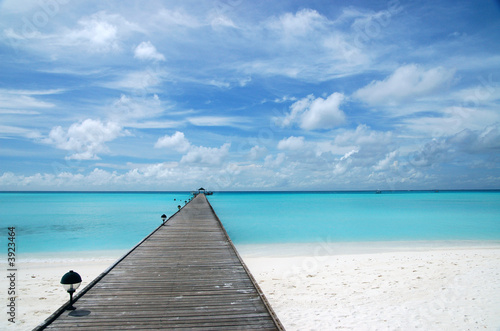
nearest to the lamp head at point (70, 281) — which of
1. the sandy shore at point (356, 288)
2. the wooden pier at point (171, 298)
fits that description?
the wooden pier at point (171, 298)

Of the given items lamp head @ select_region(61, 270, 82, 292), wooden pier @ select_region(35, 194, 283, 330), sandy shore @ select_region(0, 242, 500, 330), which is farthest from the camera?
sandy shore @ select_region(0, 242, 500, 330)

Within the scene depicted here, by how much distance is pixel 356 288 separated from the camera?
28.7ft

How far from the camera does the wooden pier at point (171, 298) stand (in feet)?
13.9

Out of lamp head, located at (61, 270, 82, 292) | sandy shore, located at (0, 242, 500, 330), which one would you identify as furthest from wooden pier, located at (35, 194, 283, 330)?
sandy shore, located at (0, 242, 500, 330)

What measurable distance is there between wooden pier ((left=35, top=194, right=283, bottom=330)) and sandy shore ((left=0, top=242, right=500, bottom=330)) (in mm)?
1668

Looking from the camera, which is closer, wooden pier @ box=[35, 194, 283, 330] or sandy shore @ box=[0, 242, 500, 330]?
wooden pier @ box=[35, 194, 283, 330]

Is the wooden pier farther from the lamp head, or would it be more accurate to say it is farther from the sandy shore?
the sandy shore

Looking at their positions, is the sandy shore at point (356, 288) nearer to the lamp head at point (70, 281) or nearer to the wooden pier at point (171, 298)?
the wooden pier at point (171, 298)

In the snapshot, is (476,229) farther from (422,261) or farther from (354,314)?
(354,314)

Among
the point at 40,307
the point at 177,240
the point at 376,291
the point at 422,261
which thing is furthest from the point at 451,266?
the point at 40,307

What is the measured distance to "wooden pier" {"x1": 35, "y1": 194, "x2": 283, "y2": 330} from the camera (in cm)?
424

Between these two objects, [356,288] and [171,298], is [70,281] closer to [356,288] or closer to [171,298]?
[171,298]

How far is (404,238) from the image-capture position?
19859 millimetres

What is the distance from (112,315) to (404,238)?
64.9 feet
